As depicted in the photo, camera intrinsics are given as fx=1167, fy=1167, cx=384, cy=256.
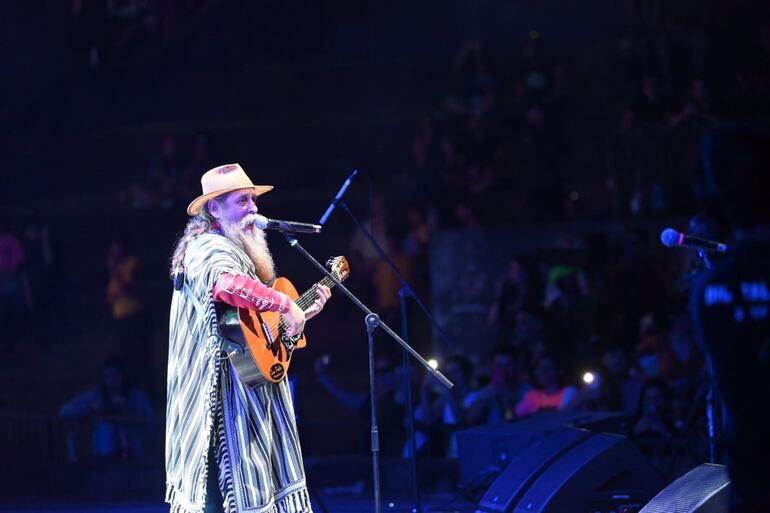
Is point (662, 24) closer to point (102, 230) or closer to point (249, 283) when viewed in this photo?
point (102, 230)

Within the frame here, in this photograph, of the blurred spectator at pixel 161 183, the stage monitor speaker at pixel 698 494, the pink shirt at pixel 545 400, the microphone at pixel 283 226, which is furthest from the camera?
the blurred spectator at pixel 161 183

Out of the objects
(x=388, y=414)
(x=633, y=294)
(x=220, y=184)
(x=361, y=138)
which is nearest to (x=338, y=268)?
(x=220, y=184)

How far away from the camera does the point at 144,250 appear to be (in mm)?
11547

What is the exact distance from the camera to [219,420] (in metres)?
4.86

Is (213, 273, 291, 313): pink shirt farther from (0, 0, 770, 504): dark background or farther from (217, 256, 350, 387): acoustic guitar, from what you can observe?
(0, 0, 770, 504): dark background

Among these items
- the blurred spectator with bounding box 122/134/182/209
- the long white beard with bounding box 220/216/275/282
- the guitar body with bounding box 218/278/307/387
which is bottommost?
the guitar body with bounding box 218/278/307/387

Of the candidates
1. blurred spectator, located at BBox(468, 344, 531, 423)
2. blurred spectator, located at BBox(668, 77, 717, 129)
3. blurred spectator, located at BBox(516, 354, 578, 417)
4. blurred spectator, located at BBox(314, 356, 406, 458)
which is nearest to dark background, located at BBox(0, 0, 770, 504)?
blurred spectator, located at BBox(668, 77, 717, 129)

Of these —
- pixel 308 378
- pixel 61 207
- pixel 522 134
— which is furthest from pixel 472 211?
pixel 61 207

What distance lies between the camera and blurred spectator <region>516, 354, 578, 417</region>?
26.2 feet

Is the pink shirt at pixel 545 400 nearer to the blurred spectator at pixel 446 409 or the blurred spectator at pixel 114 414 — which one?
the blurred spectator at pixel 446 409

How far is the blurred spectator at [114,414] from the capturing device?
862 cm

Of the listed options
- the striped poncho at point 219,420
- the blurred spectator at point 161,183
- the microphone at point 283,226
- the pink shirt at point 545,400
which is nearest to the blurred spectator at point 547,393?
the pink shirt at point 545,400

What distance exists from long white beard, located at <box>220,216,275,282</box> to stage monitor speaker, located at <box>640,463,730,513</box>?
6.28ft

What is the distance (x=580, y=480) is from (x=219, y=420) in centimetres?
180
